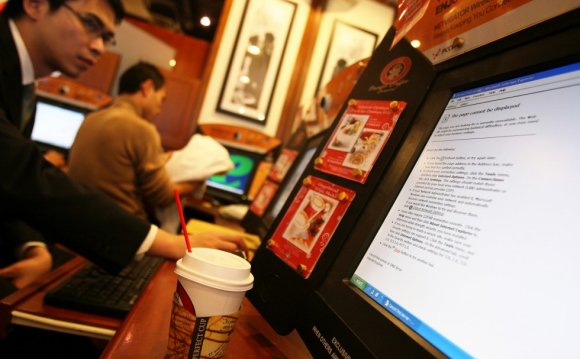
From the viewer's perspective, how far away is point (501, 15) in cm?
37

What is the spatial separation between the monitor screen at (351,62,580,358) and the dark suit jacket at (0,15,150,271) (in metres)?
0.55

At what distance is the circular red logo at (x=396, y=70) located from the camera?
50cm

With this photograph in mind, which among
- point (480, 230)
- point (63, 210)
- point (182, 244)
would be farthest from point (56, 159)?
point (480, 230)

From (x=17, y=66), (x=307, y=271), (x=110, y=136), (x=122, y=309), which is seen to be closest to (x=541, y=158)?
(x=307, y=271)

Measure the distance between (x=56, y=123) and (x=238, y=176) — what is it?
Answer: 132cm

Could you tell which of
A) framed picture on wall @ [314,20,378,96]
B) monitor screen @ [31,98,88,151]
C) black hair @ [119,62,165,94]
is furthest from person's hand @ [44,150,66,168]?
framed picture on wall @ [314,20,378,96]

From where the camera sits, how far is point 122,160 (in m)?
1.49

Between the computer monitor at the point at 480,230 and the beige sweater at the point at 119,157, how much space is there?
1.31 m

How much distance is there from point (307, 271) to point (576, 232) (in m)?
0.30

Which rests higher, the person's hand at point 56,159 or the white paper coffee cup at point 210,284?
the white paper coffee cup at point 210,284

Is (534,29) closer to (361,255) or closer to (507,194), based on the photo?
(507,194)

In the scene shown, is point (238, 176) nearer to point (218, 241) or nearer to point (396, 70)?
point (218, 241)

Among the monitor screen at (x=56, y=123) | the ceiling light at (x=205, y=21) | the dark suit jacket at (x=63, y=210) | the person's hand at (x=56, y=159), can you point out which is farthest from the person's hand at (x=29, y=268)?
the ceiling light at (x=205, y=21)

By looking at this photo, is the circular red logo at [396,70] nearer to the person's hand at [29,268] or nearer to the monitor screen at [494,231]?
the monitor screen at [494,231]
